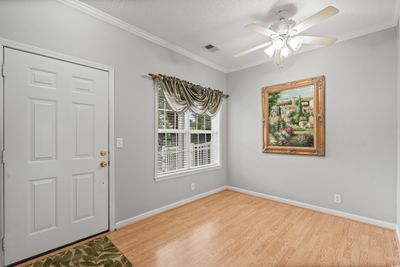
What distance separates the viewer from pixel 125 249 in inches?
81.1

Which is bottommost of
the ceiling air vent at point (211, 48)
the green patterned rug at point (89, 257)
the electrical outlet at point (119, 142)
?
the green patterned rug at point (89, 257)

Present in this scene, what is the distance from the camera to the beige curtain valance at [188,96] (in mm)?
3002

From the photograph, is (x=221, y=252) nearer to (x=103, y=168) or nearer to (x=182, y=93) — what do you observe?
(x=103, y=168)

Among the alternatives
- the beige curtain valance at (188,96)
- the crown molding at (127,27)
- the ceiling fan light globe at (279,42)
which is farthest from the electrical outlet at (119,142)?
the ceiling fan light globe at (279,42)

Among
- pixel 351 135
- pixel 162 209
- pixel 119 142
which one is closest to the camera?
pixel 119 142

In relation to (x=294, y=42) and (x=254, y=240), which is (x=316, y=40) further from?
(x=254, y=240)

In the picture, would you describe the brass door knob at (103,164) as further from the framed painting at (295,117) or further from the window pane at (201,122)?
the framed painting at (295,117)

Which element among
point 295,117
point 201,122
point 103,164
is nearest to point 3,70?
point 103,164

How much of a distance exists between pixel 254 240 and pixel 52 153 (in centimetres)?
247

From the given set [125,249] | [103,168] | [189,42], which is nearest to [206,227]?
[125,249]

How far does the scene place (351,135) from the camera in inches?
109

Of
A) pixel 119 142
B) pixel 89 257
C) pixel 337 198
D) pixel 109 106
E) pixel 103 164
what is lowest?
pixel 89 257

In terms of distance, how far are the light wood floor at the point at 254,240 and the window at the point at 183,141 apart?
794mm

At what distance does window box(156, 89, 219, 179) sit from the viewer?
3.14m
